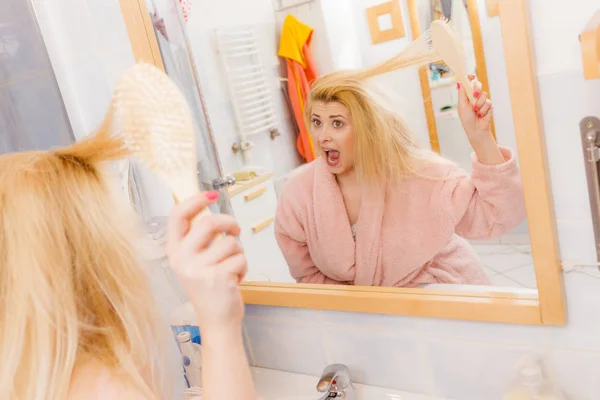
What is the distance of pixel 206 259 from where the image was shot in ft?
1.78

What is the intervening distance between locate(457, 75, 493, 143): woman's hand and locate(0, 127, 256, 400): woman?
39 centimetres

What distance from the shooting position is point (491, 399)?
85 cm

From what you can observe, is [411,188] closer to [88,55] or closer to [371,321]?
[371,321]

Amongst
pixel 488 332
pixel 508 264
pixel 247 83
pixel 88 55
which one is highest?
pixel 88 55

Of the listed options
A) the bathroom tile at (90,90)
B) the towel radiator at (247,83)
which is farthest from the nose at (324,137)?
the bathroom tile at (90,90)

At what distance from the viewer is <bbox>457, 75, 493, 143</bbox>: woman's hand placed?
0.73 meters

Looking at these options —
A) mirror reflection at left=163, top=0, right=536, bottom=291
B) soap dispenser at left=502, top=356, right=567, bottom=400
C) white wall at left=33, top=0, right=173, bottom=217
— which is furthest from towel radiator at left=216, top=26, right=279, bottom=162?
soap dispenser at left=502, top=356, right=567, bottom=400

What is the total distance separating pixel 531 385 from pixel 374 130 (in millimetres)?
442

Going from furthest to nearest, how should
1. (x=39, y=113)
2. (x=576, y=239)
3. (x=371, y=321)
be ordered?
(x=39, y=113) → (x=371, y=321) → (x=576, y=239)

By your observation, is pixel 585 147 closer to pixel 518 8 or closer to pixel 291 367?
pixel 518 8

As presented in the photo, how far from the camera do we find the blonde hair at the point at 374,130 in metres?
0.81

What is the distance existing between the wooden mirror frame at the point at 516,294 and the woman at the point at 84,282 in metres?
0.34

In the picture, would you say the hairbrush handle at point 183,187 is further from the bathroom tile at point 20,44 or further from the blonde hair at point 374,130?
the bathroom tile at point 20,44

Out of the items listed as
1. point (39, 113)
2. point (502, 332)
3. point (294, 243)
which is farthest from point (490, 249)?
point (39, 113)
